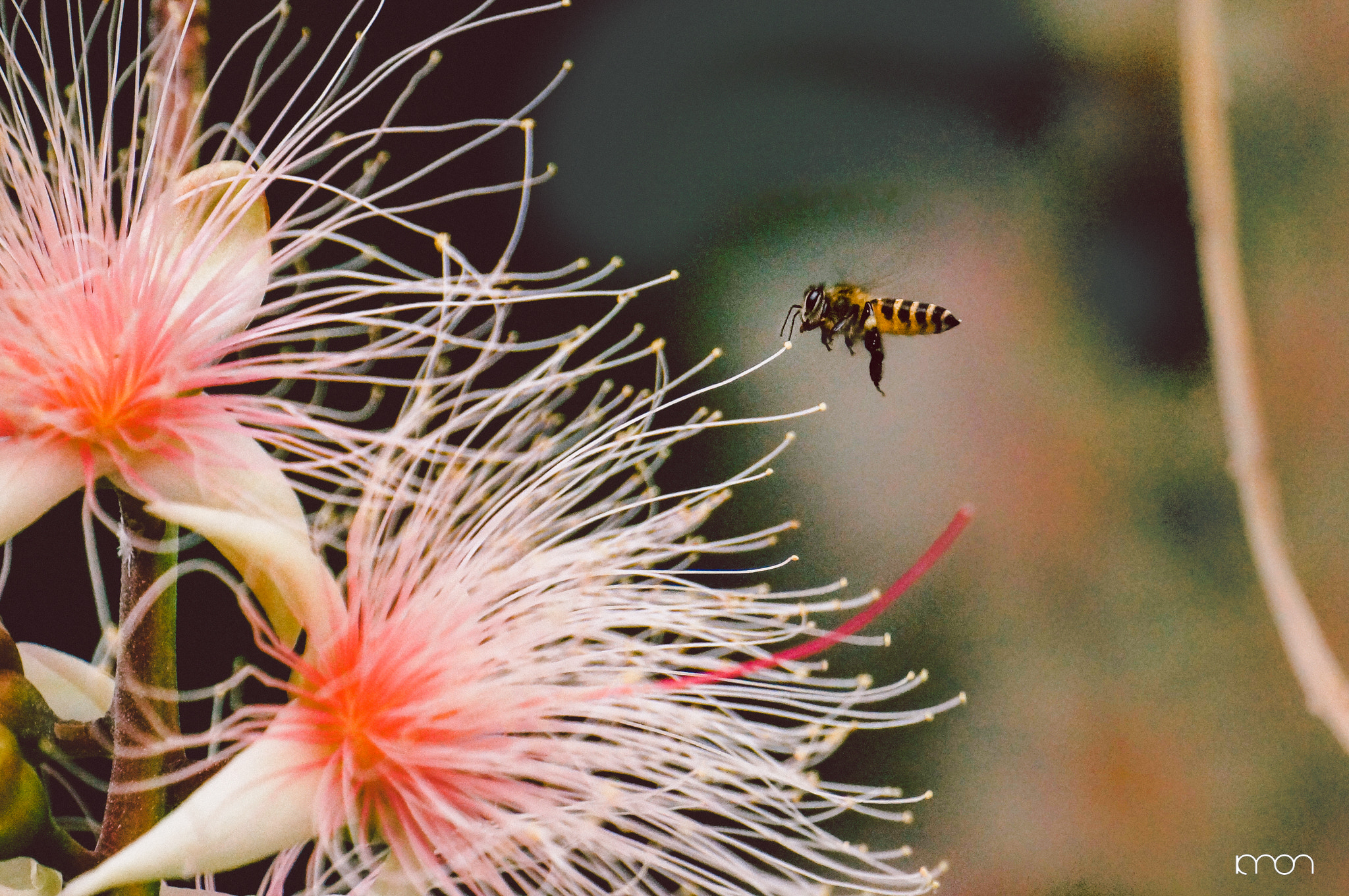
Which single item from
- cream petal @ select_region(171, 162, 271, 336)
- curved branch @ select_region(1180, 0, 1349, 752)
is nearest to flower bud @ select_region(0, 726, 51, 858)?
cream petal @ select_region(171, 162, 271, 336)

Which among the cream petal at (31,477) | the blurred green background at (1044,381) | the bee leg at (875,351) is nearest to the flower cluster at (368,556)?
the cream petal at (31,477)

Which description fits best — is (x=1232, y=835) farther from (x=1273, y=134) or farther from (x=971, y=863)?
(x=1273, y=134)

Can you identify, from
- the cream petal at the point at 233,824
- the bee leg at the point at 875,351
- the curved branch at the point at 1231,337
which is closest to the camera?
the cream petal at the point at 233,824

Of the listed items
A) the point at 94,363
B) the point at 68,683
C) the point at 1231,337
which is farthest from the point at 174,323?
the point at 1231,337

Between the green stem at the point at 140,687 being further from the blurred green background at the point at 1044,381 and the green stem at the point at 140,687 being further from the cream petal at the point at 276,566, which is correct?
the blurred green background at the point at 1044,381

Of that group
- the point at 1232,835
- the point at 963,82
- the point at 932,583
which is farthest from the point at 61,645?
the point at 1232,835

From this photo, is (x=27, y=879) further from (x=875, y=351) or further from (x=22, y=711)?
(x=875, y=351)

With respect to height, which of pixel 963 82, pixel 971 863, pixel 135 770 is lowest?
pixel 971 863
